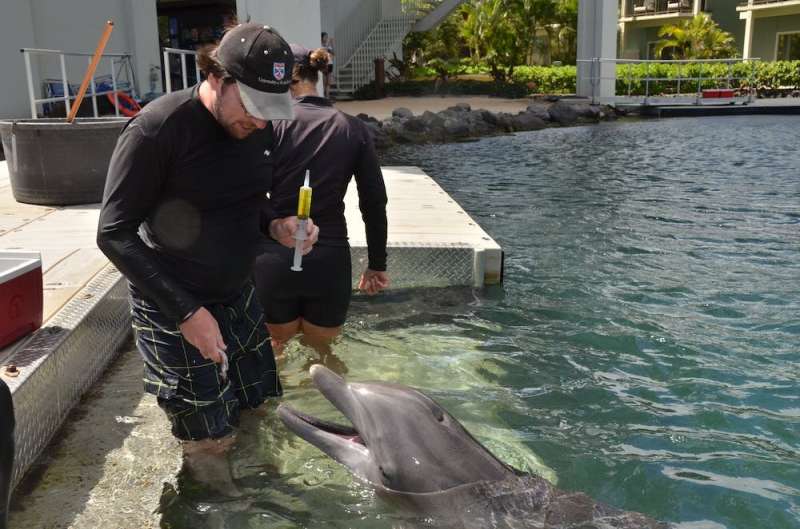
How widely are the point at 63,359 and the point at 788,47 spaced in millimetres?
45123

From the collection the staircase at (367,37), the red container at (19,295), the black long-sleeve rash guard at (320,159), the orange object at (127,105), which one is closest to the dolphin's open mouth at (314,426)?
the black long-sleeve rash guard at (320,159)

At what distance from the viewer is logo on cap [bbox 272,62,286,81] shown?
251cm

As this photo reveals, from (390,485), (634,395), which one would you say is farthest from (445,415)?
(634,395)

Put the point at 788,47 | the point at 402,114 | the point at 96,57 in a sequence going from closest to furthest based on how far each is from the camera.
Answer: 1. the point at 96,57
2. the point at 402,114
3. the point at 788,47

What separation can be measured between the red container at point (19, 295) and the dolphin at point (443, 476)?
1.64 meters

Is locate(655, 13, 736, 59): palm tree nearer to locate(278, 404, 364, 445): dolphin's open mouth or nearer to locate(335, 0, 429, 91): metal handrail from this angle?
locate(335, 0, 429, 91): metal handrail

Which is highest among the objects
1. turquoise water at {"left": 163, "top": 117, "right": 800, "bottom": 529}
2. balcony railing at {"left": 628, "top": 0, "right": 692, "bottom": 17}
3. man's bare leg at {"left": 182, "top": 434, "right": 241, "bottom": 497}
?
balcony railing at {"left": 628, "top": 0, "right": 692, "bottom": 17}

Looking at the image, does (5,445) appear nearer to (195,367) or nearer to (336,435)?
(195,367)

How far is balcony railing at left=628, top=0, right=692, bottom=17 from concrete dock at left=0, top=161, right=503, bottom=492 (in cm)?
4305

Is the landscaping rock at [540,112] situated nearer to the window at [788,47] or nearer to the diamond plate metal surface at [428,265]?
the diamond plate metal surface at [428,265]

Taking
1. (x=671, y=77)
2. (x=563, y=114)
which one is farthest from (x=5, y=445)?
(x=671, y=77)

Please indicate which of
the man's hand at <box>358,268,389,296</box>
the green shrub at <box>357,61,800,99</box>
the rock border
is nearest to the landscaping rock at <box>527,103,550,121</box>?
the rock border

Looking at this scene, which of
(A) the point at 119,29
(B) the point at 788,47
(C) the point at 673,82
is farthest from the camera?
(B) the point at 788,47

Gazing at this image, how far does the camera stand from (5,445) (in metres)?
2.12
